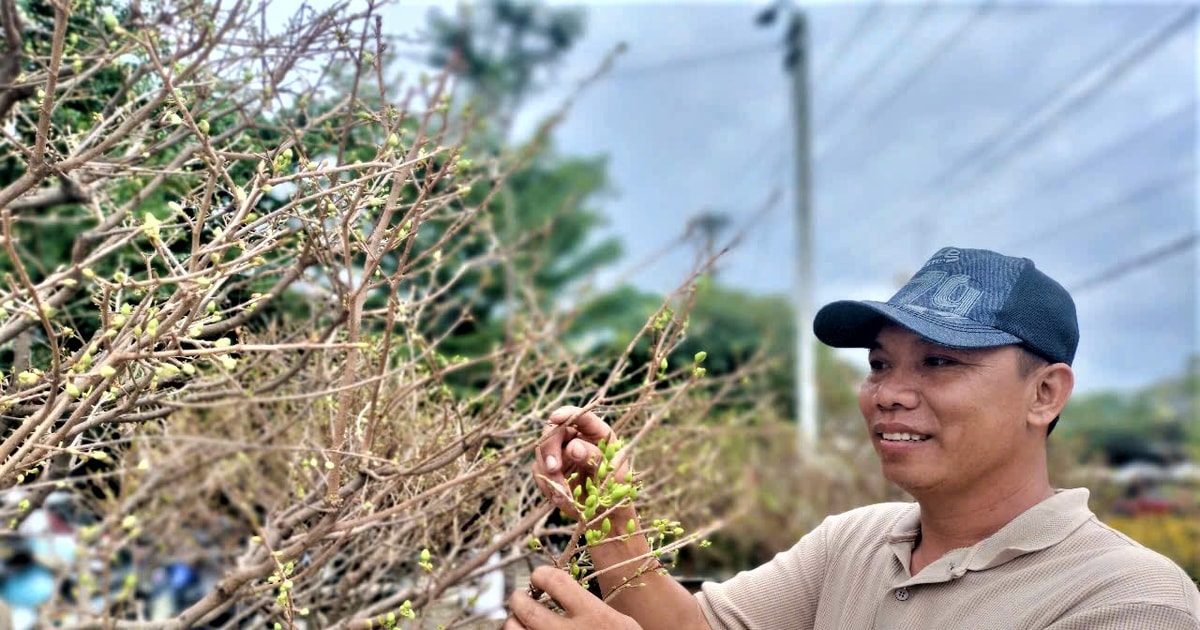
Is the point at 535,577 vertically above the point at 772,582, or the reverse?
the point at 535,577

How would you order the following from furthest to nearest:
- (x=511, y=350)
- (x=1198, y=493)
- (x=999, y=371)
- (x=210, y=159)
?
(x=1198, y=493) < (x=511, y=350) < (x=999, y=371) < (x=210, y=159)

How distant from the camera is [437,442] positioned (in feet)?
9.19

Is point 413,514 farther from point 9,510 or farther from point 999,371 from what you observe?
point 999,371

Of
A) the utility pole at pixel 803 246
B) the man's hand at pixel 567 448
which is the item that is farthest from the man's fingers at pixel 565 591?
the utility pole at pixel 803 246

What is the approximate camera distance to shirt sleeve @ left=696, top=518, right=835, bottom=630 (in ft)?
8.71

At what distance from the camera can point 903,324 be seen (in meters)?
2.25

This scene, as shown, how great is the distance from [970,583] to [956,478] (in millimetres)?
213

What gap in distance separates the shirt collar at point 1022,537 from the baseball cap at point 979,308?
30cm

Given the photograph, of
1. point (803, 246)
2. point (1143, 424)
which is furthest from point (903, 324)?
point (1143, 424)

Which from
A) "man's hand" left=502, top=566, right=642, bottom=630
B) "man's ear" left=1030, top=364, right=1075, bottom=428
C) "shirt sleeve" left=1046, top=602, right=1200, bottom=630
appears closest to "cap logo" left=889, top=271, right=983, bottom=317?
"man's ear" left=1030, top=364, right=1075, bottom=428

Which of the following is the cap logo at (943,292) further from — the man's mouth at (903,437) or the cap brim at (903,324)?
the man's mouth at (903,437)

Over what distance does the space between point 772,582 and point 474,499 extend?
87cm

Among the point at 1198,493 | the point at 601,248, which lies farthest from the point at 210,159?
the point at 601,248

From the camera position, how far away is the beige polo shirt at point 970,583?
199 centimetres
